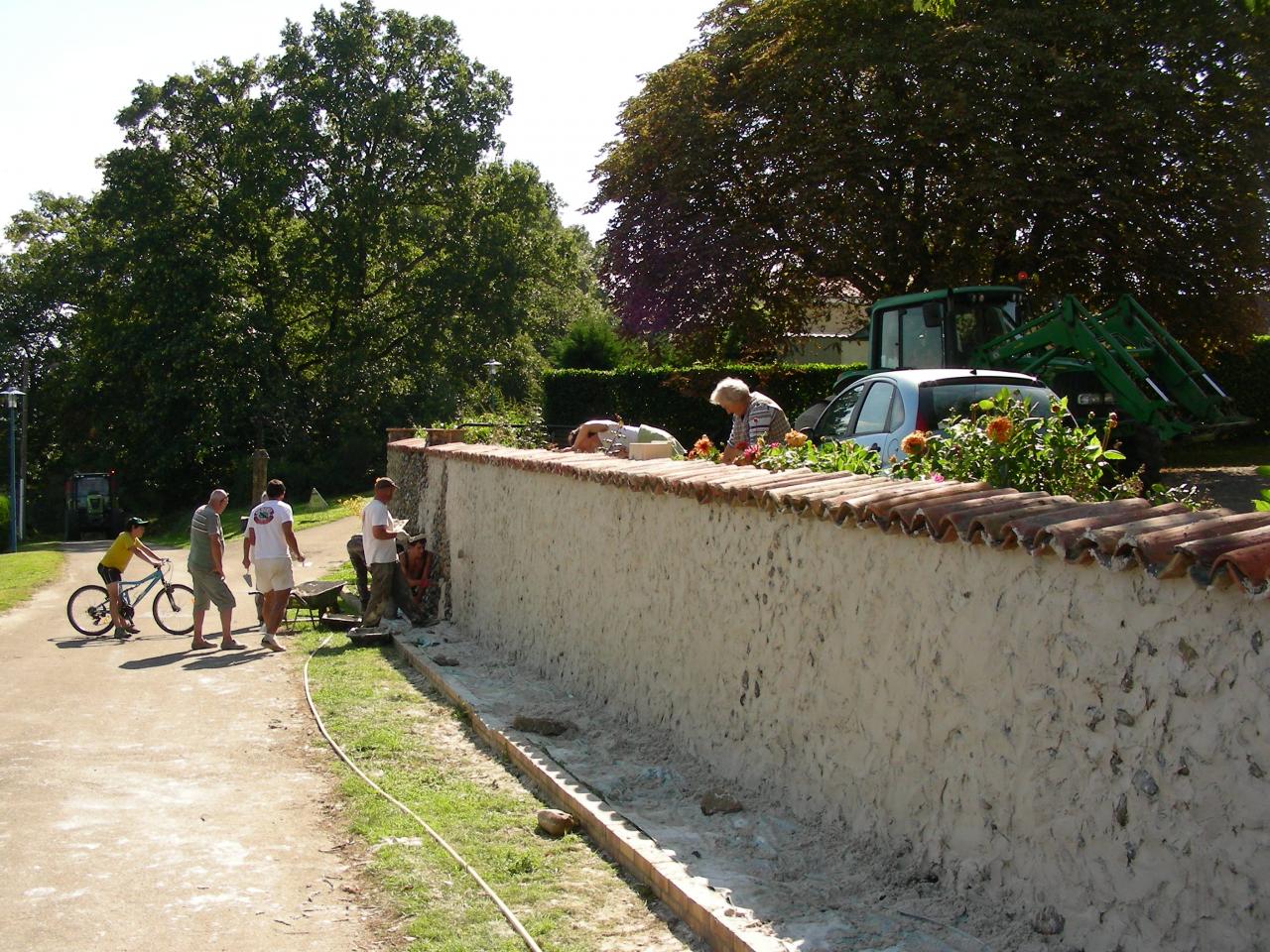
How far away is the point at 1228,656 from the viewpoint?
3555 millimetres

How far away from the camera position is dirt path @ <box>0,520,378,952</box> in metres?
5.66

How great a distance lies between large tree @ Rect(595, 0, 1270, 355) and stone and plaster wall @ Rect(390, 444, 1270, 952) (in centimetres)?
Answer: 1497

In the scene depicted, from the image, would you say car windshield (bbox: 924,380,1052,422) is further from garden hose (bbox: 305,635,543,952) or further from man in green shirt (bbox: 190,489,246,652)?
man in green shirt (bbox: 190,489,246,652)

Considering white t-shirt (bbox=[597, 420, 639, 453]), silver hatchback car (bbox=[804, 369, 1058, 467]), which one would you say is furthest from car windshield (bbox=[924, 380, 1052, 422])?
white t-shirt (bbox=[597, 420, 639, 453])

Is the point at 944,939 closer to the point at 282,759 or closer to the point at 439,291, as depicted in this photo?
the point at 282,759

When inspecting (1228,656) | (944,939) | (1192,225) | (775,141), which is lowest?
(944,939)

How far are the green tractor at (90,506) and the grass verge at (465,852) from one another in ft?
124

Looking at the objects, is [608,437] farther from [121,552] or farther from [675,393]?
[675,393]

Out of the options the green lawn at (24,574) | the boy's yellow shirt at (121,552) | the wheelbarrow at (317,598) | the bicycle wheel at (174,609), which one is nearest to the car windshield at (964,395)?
the wheelbarrow at (317,598)

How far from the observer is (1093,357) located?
586 inches

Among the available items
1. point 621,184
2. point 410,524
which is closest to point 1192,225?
point 621,184

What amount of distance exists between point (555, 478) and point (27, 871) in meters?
4.89

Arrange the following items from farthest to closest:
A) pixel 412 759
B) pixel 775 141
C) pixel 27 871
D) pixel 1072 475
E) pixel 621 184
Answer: pixel 621 184
pixel 775 141
pixel 412 759
pixel 27 871
pixel 1072 475

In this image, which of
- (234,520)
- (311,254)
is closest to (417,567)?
(234,520)
